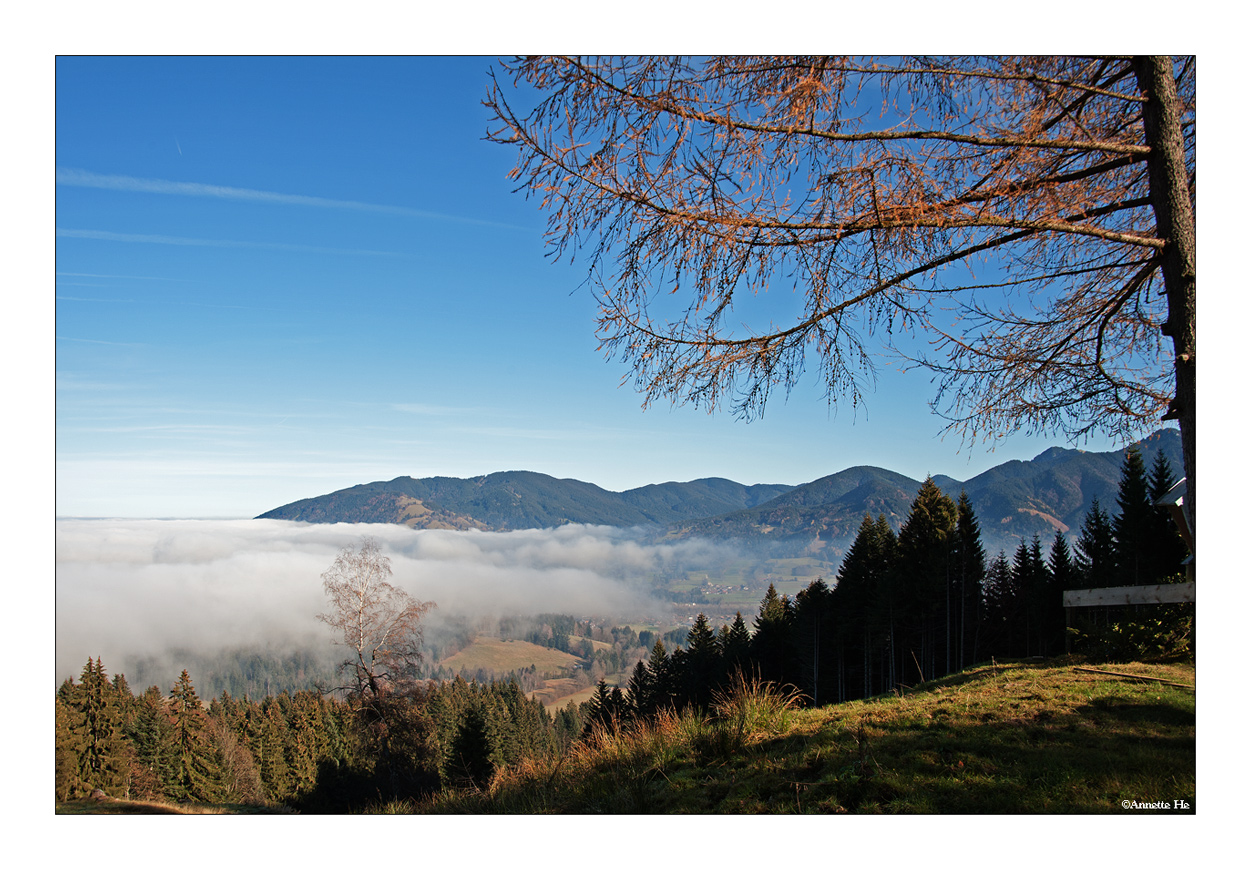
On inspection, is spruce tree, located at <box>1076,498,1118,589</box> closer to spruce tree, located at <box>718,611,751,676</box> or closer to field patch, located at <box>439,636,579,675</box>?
spruce tree, located at <box>718,611,751,676</box>

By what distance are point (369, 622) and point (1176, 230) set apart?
13.5 m

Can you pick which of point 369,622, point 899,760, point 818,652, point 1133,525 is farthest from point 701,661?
point 899,760

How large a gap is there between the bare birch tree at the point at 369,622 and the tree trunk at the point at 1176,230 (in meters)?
12.8

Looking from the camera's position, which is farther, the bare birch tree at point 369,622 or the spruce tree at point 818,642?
the spruce tree at point 818,642

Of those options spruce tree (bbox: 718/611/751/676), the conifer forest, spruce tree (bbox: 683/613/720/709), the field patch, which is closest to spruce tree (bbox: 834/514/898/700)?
the conifer forest

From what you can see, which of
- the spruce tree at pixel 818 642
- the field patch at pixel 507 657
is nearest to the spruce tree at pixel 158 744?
the spruce tree at pixel 818 642

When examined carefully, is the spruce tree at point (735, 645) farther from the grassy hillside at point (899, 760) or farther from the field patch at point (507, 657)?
the field patch at point (507, 657)

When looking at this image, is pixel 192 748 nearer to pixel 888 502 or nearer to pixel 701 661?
pixel 701 661

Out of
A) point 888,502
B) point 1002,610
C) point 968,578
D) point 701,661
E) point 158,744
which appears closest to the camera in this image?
point 158,744

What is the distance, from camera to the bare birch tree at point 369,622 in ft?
40.5

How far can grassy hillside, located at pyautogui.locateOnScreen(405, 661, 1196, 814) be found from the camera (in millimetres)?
2846

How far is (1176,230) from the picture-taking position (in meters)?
3.22
